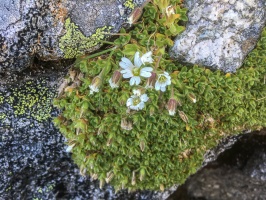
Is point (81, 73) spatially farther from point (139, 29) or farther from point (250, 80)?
point (250, 80)

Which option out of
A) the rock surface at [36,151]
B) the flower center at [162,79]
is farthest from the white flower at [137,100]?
the rock surface at [36,151]

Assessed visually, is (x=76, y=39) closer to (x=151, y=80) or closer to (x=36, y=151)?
(x=151, y=80)

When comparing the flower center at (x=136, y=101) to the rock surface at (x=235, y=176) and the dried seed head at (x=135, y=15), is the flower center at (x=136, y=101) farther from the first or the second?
the rock surface at (x=235, y=176)

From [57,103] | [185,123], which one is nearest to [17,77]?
[57,103]

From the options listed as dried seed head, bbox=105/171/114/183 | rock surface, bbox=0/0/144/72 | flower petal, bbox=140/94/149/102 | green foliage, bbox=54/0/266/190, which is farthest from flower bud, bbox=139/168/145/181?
rock surface, bbox=0/0/144/72

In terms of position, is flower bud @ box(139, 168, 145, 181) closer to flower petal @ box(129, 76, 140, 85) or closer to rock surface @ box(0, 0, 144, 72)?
flower petal @ box(129, 76, 140, 85)

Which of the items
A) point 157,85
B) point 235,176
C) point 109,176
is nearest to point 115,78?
point 157,85
